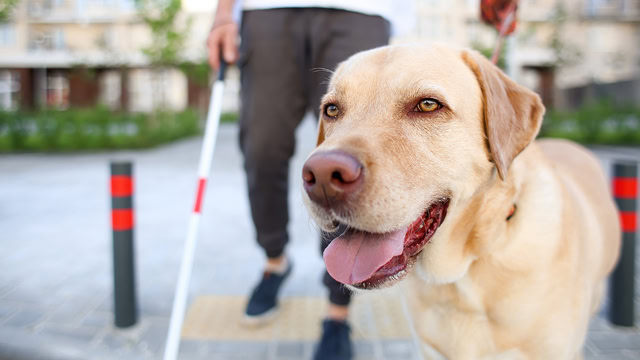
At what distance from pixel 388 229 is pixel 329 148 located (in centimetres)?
31

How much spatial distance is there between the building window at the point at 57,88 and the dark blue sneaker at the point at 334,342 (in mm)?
45479

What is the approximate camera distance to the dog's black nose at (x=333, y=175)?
4.46 ft

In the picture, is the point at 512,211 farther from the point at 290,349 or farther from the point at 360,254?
the point at 290,349

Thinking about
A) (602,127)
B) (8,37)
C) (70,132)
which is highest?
(602,127)

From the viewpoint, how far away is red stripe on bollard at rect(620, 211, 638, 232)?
3053mm

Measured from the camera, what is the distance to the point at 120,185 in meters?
2.93

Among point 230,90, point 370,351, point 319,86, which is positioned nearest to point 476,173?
point 319,86

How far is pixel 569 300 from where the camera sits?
1802 mm

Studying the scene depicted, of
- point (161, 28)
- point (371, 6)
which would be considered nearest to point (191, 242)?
point (371, 6)

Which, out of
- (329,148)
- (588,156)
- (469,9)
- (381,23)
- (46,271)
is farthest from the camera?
(469,9)

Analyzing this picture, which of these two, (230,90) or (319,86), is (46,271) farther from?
(230,90)

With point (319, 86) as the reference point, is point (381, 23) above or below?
above

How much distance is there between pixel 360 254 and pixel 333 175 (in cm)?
35

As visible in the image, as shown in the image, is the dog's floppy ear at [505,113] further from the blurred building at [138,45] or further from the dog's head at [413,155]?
the blurred building at [138,45]
